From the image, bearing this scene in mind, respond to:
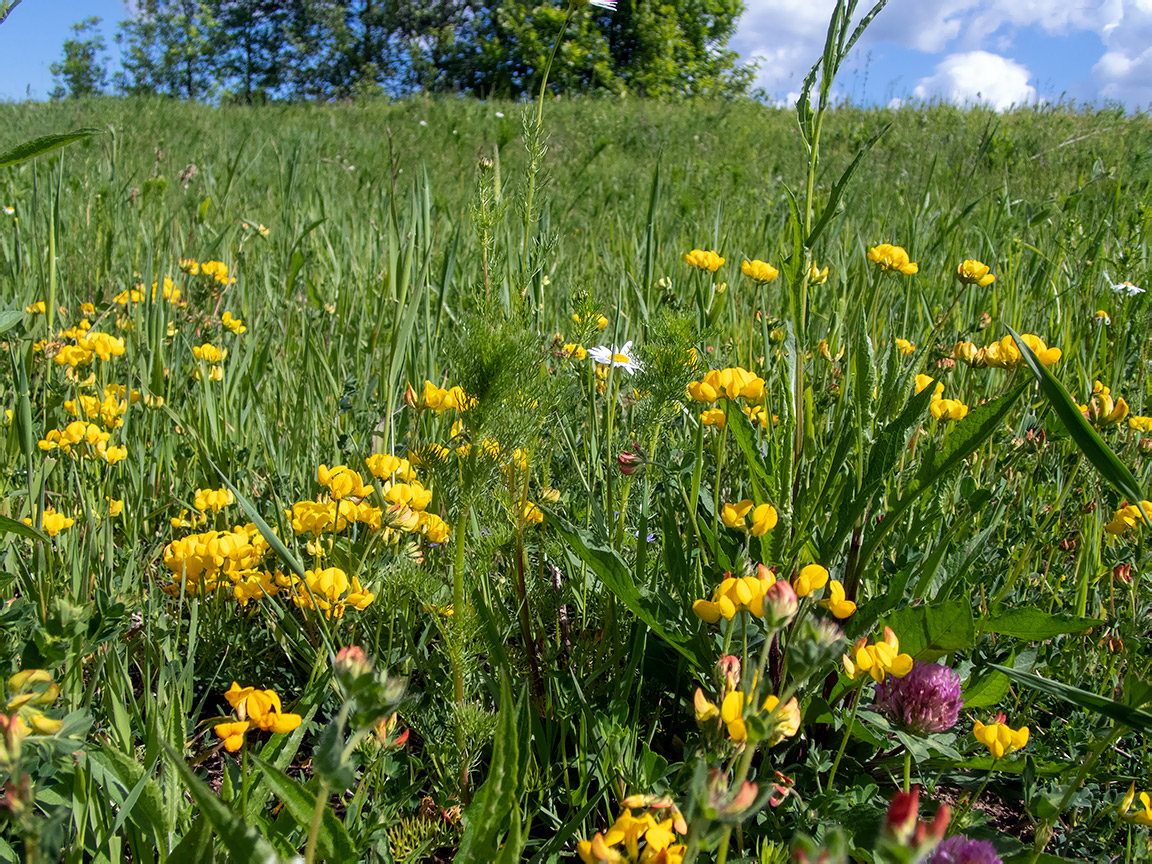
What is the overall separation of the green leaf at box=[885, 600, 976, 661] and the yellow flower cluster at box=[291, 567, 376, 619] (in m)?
0.77

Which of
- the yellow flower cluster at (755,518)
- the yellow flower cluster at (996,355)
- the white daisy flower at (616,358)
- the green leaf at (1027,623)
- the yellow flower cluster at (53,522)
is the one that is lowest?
the yellow flower cluster at (53,522)

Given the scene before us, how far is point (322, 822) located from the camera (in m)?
0.76

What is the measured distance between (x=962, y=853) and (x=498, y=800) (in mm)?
444

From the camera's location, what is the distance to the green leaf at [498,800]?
0.75m

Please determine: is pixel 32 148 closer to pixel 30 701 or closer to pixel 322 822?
pixel 30 701

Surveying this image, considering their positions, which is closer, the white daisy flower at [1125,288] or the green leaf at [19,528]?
the green leaf at [19,528]

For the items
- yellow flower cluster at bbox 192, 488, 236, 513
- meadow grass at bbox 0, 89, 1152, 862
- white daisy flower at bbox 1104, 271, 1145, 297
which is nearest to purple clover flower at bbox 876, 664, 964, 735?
meadow grass at bbox 0, 89, 1152, 862

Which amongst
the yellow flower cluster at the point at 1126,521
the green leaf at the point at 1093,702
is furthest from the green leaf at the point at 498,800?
the yellow flower cluster at the point at 1126,521

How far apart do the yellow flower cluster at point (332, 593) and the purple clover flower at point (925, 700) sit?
2.49ft

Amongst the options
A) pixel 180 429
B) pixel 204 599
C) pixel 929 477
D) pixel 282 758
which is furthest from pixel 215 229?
pixel 929 477

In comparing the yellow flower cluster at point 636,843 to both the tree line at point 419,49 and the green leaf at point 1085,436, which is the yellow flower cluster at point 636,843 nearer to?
the green leaf at point 1085,436

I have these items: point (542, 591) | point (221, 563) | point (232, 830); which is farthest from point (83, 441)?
point (232, 830)

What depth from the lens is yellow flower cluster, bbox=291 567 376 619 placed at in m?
1.08

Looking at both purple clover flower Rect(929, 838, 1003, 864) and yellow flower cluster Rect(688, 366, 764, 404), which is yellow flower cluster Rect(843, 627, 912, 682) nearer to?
purple clover flower Rect(929, 838, 1003, 864)
